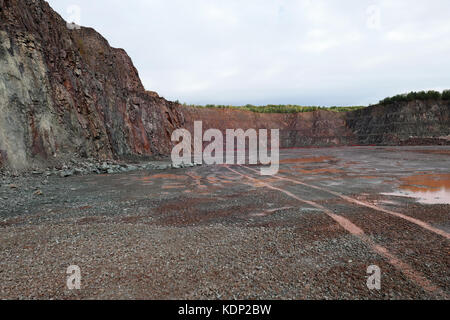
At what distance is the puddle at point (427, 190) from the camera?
6.49m

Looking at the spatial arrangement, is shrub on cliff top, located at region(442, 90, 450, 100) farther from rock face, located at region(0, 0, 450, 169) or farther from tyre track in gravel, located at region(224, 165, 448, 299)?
tyre track in gravel, located at region(224, 165, 448, 299)

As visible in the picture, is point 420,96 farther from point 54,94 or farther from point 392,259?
point 54,94

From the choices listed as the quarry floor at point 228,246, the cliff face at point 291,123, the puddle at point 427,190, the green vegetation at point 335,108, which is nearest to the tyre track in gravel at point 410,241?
the quarry floor at point 228,246

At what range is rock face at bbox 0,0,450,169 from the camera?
12.1 m

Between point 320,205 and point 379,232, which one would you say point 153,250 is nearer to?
point 379,232

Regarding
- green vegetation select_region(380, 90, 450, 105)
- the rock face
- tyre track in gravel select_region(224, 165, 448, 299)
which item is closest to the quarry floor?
tyre track in gravel select_region(224, 165, 448, 299)

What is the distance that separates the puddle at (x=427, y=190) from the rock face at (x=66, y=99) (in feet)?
53.1

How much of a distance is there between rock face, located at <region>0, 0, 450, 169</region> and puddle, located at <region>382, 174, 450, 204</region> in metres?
16.2

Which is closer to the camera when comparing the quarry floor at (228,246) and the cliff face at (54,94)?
the quarry floor at (228,246)

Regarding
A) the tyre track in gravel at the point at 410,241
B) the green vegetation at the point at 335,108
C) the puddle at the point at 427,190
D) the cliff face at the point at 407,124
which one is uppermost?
the green vegetation at the point at 335,108

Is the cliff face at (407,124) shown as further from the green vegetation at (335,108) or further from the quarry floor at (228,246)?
the quarry floor at (228,246)

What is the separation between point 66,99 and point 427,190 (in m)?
19.6
